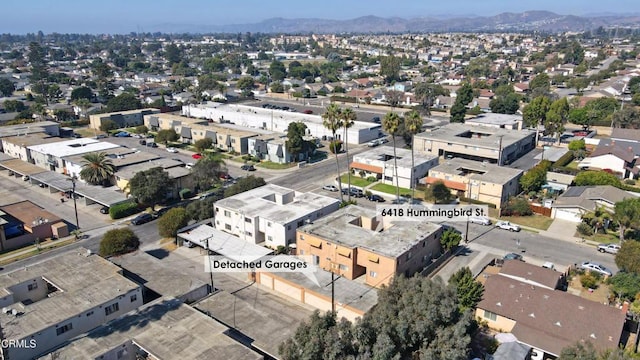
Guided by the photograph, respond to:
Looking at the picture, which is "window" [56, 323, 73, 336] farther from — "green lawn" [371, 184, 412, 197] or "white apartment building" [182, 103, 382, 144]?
"white apartment building" [182, 103, 382, 144]

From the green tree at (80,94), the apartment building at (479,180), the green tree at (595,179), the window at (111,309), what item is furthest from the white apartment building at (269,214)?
the green tree at (80,94)

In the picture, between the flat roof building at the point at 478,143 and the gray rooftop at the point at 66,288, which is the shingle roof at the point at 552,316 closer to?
the gray rooftop at the point at 66,288

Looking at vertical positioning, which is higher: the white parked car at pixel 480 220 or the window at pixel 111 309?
the window at pixel 111 309

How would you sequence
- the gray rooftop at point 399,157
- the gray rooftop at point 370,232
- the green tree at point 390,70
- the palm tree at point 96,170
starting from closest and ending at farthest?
the gray rooftop at point 370,232
the palm tree at point 96,170
the gray rooftop at point 399,157
the green tree at point 390,70

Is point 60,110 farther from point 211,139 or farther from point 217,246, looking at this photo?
point 217,246

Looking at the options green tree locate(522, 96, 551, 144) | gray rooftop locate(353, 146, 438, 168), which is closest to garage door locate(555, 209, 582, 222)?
gray rooftop locate(353, 146, 438, 168)

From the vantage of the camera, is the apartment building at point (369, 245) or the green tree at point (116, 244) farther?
the green tree at point (116, 244)

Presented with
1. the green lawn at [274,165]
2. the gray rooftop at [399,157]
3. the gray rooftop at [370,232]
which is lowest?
A: the green lawn at [274,165]
